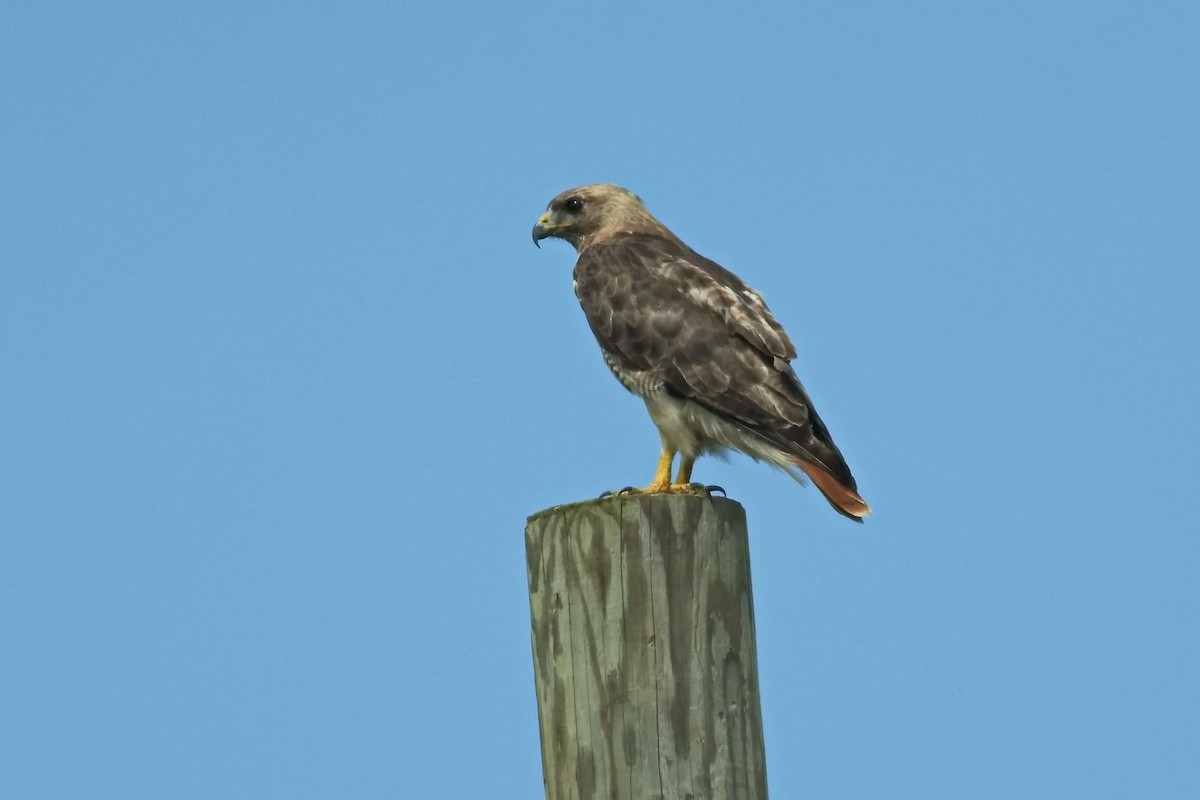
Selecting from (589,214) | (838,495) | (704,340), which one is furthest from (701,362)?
(589,214)

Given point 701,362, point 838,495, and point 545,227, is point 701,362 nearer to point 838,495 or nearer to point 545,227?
point 838,495

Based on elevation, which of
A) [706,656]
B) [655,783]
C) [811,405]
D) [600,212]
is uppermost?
[600,212]

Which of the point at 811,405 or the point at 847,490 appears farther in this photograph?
the point at 811,405

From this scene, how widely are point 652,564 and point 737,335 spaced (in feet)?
8.51

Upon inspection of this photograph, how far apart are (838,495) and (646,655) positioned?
6.42 feet

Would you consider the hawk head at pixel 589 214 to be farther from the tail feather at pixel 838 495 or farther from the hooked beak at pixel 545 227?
the tail feather at pixel 838 495

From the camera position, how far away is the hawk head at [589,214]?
7.80 metres

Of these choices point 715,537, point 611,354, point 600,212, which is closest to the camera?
point 715,537

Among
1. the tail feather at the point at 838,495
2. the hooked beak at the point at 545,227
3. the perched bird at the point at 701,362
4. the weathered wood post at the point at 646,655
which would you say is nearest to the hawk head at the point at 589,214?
the hooked beak at the point at 545,227

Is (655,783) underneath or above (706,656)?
underneath

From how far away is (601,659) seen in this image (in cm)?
372

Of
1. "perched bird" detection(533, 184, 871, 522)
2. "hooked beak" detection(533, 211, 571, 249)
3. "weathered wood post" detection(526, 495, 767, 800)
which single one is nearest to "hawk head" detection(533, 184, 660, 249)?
"hooked beak" detection(533, 211, 571, 249)

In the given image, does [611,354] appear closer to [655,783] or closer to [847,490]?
[847,490]

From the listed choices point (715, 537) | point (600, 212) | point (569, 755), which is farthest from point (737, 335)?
point (569, 755)
